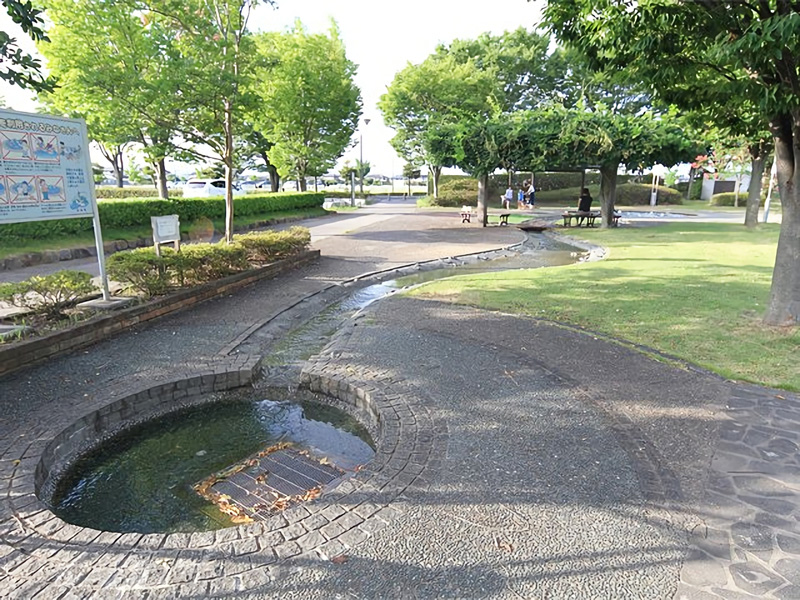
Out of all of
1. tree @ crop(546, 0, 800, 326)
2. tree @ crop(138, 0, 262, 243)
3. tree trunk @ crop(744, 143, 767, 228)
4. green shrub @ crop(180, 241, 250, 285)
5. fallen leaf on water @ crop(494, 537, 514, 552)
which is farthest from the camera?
tree trunk @ crop(744, 143, 767, 228)

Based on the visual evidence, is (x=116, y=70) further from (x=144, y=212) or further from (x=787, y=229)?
(x=787, y=229)

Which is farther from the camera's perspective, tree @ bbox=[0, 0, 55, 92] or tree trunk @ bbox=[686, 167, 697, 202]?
tree trunk @ bbox=[686, 167, 697, 202]

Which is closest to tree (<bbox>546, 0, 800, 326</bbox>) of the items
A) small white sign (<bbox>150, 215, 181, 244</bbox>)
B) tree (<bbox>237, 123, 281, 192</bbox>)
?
small white sign (<bbox>150, 215, 181, 244</bbox>)

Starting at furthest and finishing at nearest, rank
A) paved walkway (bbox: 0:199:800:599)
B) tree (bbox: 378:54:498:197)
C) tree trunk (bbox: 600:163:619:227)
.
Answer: tree (bbox: 378:54:498:197), tree trunk (bbox: 600:163:619:227), paved walkway (bbox: 0:199:800:599)

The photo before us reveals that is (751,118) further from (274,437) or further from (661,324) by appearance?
(274,437)

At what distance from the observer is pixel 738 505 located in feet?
9.53

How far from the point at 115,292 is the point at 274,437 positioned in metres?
4.32

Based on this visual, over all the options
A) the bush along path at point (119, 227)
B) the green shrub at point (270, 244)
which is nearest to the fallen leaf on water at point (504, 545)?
the green shrub at point (270, 244)

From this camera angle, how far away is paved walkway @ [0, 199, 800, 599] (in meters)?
2.34

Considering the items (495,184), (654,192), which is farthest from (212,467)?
(654,192)

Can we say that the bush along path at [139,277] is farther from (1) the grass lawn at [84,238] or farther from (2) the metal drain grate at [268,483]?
(1) the grass lawn at [84,238]

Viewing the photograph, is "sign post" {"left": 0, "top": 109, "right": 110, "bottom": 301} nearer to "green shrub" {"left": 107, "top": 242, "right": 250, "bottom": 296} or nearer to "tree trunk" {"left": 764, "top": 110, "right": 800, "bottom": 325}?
"green shrub" {"left": 107, "top": 242, "right": 250, "bottom": 296}

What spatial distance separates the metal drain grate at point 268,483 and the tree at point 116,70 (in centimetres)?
757

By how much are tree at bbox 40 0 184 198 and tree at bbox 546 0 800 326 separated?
7.02m
